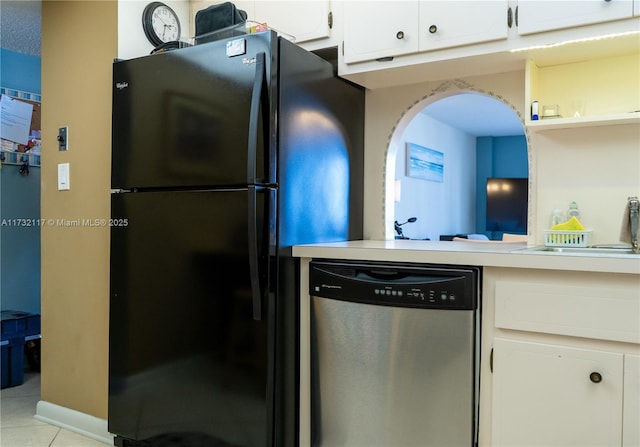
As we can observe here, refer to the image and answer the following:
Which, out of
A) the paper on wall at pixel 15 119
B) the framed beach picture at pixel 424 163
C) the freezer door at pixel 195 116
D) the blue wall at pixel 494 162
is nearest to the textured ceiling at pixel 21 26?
the paper on wall at pixel 15 119

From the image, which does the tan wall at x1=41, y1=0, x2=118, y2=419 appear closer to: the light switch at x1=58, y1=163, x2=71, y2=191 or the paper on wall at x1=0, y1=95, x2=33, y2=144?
the light switch at x1=58, y1=163, x2=71, y2=191

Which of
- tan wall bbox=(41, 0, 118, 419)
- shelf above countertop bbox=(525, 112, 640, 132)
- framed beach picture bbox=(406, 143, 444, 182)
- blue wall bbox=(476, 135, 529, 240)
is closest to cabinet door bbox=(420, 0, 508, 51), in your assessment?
shelf above countertop bbox=(525, 112, 640, 132)

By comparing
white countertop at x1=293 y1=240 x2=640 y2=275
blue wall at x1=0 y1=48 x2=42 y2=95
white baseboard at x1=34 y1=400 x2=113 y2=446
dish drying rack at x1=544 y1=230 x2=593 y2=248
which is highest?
blue wall at x1=0 y1=48 x2=42 y2=95

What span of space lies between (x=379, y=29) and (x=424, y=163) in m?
4.44

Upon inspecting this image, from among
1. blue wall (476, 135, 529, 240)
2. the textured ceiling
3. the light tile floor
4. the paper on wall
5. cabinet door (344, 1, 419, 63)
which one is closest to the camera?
cabinet door (344, 1, 419, 63)

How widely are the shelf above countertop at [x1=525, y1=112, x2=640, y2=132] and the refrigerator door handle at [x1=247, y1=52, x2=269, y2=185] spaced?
0.97 meters

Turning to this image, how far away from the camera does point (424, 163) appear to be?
6.25m

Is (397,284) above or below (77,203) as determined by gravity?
below

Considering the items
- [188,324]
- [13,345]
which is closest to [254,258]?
[188,324]

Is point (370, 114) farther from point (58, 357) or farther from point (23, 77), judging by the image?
point (23, 77)

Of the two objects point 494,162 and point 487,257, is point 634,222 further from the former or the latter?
point 494,162

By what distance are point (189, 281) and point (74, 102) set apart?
45.4 inches

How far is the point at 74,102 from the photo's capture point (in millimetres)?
2369

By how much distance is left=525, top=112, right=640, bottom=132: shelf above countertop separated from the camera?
170 cm
